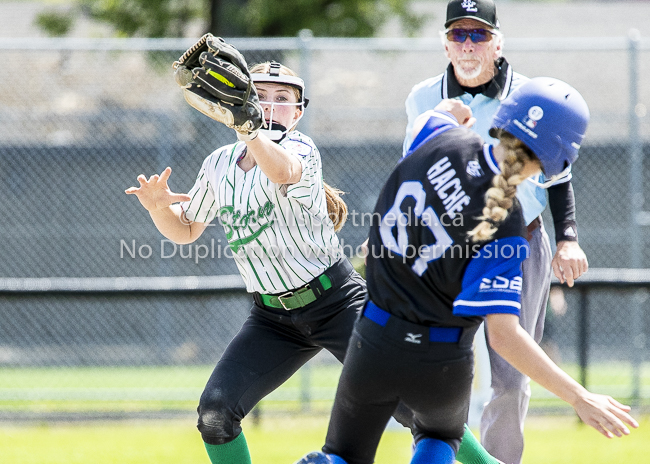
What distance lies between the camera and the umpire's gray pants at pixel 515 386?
3604 millimetres

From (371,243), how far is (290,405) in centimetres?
428

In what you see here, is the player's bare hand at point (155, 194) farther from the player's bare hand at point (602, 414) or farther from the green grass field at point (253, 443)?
the green grass field at point (253, 443)

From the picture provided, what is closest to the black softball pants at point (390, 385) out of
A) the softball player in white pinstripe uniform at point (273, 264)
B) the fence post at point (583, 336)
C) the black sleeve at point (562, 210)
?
the softball player in white pinstripe uniform at point (273, 264)

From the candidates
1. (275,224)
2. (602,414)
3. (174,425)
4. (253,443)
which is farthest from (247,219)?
(174,425)

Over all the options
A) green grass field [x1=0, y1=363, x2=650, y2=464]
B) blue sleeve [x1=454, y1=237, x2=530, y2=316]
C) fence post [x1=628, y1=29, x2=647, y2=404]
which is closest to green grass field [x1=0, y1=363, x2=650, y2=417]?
green grass field [x1=0, y1=363, x2=650, y2=464]

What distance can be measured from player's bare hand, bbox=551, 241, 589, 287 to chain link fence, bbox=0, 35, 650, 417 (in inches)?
123

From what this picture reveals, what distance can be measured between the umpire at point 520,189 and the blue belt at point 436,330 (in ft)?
3.75

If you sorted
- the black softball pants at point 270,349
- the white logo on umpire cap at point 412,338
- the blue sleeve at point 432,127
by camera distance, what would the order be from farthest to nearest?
1. the black softball pants at point 270,349
2. the blue sleeve at point 432,127
3. the white logo on umpire cap at point 412,338

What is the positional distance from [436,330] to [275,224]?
110cm

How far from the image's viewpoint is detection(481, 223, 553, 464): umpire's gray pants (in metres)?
3.60

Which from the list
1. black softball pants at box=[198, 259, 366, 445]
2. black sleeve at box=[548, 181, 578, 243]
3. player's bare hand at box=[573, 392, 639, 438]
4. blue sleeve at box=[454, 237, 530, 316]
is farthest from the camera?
black sleeve at box=[548, 181, 578, 243]

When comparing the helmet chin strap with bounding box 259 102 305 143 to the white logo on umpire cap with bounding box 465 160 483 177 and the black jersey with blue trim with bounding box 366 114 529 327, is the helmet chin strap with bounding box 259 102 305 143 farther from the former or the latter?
the white logo on umpire cap with bounding box 465 160 483 177

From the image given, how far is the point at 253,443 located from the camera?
5.79 m

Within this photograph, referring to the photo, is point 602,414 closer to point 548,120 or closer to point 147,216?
point 548,120
